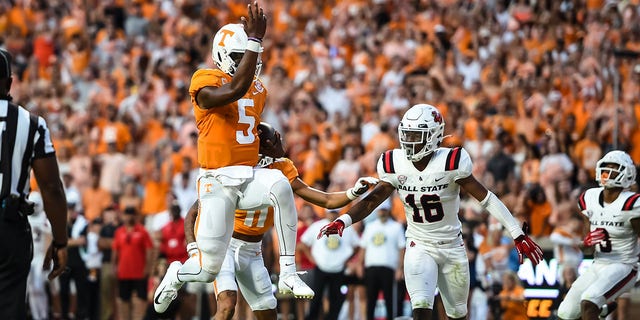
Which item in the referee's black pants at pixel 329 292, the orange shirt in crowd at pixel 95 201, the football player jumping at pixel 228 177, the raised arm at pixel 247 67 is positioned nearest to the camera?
the raised arm at pixel 247 67

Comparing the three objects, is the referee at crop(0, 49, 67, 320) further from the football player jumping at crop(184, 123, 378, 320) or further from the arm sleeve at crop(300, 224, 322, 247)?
the arm sleeve at crop(300, 224, 322, 247)

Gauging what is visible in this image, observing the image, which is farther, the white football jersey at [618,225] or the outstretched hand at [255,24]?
the white football jersey at [618,225]

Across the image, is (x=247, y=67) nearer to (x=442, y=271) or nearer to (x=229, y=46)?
(x=229, y=46)

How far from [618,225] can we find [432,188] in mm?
2630

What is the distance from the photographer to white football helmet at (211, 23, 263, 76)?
8.95 meters

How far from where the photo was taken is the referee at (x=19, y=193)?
24.6ft

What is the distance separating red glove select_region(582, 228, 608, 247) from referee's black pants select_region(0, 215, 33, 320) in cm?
611

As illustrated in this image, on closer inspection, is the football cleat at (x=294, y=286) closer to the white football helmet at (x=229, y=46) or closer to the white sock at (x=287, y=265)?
the white sock at (x=287, y=265)

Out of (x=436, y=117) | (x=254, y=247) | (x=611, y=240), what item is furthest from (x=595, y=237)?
(x=254, y=247)

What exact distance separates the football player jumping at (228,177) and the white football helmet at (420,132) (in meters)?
1.56

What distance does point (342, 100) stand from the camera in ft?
65.6

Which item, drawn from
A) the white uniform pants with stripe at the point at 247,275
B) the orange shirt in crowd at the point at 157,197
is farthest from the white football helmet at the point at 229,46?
the orange shirt in crowd at the point at 157,197

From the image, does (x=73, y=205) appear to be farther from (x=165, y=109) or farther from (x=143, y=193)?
(x=165, y=109)

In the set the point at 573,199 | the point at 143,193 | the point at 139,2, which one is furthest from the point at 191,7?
the point at 573,199
